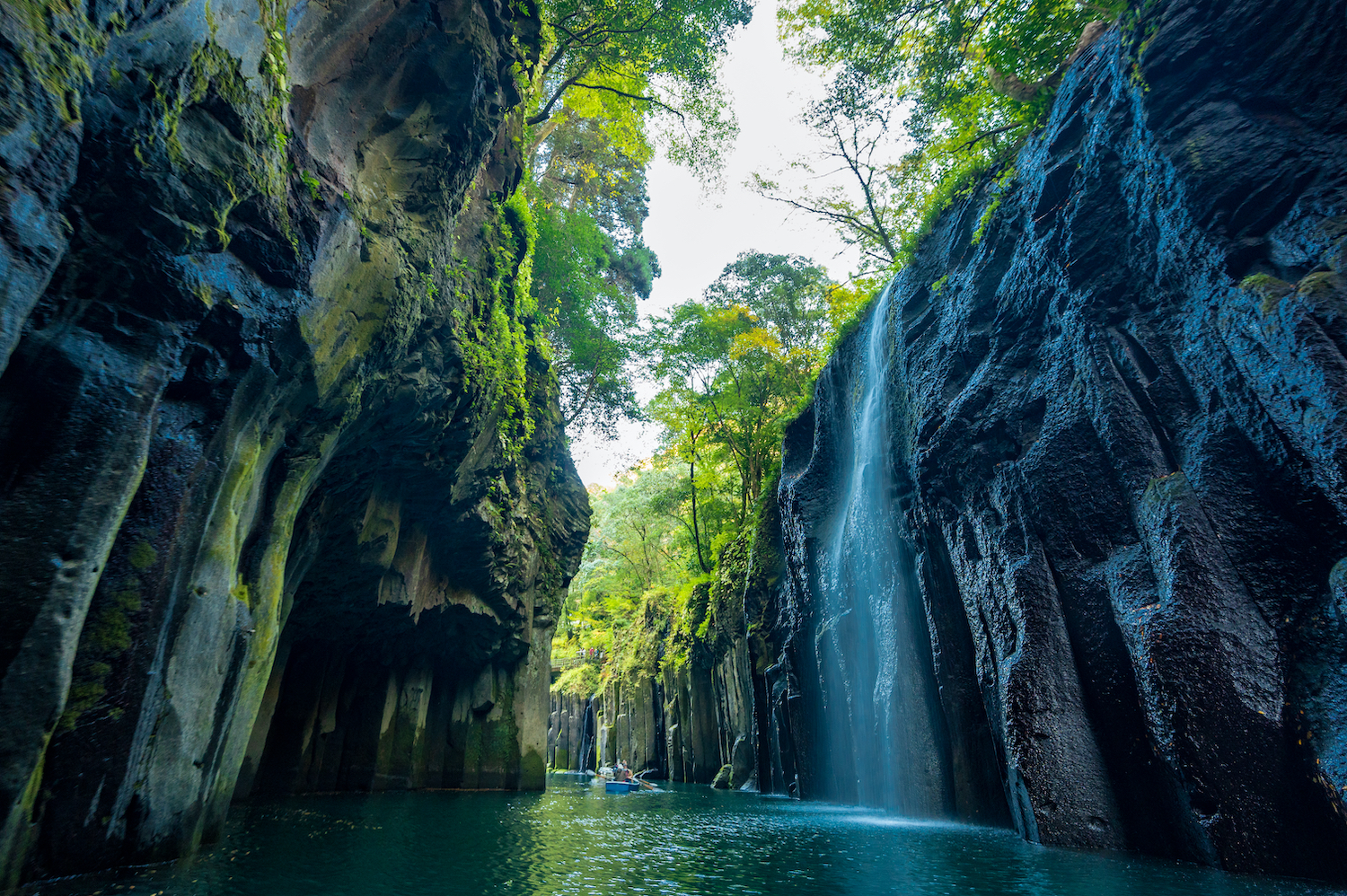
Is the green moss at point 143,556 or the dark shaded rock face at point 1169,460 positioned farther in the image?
the dark shaded rock face at point 1169,460

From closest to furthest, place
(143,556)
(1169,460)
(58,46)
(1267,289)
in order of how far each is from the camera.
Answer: (58,46) < (143,556) < (1267,289) < (1169,460)

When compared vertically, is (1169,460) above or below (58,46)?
below

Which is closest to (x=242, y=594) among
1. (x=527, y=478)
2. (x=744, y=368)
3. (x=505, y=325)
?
(x=505, y=325)

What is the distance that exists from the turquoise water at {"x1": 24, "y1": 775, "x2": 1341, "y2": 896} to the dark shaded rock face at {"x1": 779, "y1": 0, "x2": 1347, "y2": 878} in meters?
0.71

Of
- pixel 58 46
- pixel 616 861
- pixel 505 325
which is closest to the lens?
pixel 58 46

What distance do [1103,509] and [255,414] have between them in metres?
8.45

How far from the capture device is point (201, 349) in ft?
15.2

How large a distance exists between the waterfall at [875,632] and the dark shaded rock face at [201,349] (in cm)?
751

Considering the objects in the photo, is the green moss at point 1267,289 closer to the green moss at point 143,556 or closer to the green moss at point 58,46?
the green moss at point 58,46

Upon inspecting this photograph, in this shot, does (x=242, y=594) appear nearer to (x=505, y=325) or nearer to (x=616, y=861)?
(x=616, y=861)

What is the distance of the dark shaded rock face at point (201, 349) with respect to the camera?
3438mm

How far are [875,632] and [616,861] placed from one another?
7648 millimetres

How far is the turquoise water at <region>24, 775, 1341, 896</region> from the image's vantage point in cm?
418

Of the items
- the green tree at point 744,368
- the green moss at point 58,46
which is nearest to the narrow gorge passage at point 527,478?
the green moss at point 58,46
